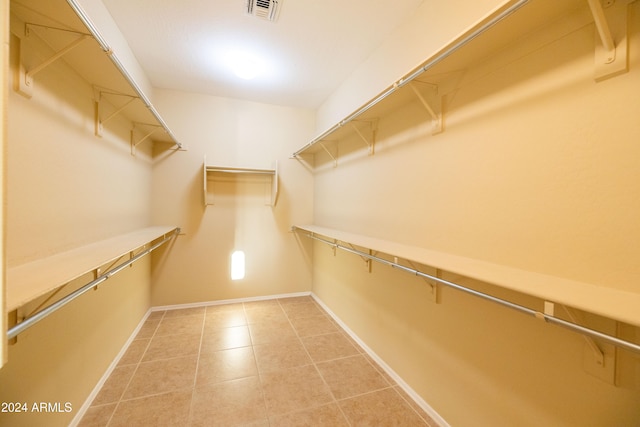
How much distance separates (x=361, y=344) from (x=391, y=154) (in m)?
1.76

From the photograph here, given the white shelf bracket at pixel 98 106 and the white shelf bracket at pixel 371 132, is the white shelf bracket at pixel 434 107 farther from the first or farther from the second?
the white shelf bracket at pixel 98 106

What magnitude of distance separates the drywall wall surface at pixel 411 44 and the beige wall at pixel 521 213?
0.34 meters

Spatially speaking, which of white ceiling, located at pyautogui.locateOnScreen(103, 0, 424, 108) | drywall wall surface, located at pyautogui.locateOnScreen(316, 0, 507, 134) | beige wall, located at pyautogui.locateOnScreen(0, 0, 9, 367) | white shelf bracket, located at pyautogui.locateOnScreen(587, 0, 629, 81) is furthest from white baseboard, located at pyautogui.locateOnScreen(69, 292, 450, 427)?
white ceiling, located at pyautogui.locateOnScreen(103, 0, 424, 108)

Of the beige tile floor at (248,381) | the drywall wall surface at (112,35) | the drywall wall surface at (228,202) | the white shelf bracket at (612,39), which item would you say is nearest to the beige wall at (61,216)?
the beige tile floor at (248,381)

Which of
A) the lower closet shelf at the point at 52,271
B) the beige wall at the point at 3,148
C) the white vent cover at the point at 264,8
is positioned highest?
the white vent cover at the point at 264,8

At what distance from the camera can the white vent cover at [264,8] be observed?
1.78 metres

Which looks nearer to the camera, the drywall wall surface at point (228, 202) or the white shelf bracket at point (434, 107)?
the white shelf bracket at point (434, 107)

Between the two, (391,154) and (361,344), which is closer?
(391,154)

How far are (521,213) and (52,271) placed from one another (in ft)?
6.51

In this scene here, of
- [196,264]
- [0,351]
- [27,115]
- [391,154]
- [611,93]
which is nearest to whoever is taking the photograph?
[0,351]

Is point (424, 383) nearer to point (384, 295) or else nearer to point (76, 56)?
point (384, 295)

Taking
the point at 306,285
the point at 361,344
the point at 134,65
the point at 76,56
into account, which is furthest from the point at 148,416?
the point at 134,65

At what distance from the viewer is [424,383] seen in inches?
65.9

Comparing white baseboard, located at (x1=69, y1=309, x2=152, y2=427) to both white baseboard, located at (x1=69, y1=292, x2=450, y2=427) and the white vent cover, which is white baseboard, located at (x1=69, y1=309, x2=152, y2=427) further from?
the white vent cover
